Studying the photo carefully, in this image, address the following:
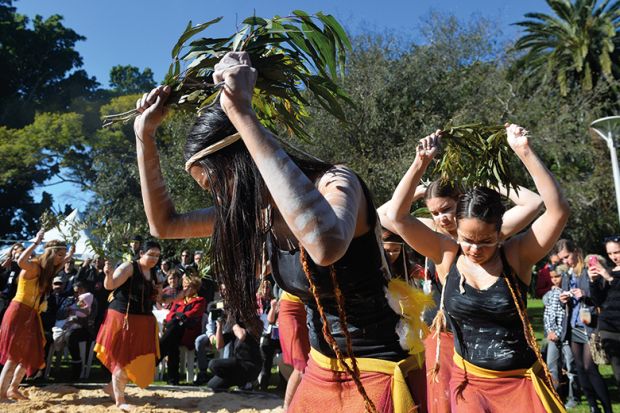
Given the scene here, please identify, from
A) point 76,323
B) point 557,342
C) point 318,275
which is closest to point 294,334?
point 557,342

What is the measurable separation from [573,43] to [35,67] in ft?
114

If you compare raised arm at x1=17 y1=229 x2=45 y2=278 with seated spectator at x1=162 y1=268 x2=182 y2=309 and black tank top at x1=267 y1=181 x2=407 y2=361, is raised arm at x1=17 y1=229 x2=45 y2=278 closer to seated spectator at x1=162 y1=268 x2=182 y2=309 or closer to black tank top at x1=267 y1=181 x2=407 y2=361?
seated spectator at x1=162 y1=268 x2=182 y2=309

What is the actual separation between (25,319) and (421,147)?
22.6 feet

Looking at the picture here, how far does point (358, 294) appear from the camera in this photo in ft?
6.06

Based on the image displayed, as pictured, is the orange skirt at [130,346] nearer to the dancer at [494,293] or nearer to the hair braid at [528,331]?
the dancer at [494,293]

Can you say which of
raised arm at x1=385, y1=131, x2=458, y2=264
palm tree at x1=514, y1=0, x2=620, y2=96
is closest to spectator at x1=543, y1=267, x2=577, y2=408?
raised arm at x1=385, y1=131, x2=458, y2=264

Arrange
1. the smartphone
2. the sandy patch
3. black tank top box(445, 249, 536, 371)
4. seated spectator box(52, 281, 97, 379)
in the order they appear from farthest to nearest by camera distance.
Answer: seated spectator box(52, 281, 97, 379) < the sandy patch < the smartphone < black tank top box(445, 249, 536, 371)

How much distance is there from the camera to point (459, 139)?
3.34m

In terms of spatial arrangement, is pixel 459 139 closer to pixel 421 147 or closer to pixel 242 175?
pixel 421 147

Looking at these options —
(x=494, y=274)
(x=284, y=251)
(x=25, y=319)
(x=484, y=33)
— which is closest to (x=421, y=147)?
(x=494, y=274)

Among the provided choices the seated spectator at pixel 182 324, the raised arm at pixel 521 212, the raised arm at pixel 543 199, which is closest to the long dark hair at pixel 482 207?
the raised arm at pixel 543 199

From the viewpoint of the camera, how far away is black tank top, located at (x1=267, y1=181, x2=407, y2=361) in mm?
1807

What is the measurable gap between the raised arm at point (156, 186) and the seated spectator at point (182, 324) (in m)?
6.88

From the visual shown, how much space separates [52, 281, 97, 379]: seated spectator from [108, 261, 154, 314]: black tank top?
112 inches
